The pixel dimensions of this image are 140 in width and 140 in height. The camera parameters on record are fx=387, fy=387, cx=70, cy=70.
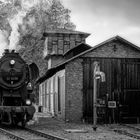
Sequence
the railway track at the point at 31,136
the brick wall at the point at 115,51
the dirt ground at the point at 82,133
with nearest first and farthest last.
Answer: the railway track at the point at 31,136 → the dirt ground at the point at 82,133 → the brick wall at the point at 115,51

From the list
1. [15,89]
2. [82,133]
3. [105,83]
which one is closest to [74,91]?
[105,83]

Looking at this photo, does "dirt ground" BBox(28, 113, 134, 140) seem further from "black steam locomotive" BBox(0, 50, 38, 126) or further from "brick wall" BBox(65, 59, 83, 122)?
"brick wall" BBox(65, 59, 83, 122)

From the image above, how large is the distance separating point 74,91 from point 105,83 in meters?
1.87

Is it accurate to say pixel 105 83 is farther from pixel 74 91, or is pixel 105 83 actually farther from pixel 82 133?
pixel 82 133

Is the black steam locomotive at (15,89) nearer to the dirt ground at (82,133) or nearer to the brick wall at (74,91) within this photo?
the dirt ground at (82,133)

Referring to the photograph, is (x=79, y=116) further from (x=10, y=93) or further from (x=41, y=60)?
(x=41, y=60)

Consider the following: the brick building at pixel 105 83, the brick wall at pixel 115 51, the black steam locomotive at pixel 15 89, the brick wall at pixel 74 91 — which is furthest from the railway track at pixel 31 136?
the brick wall at pixel 115 51

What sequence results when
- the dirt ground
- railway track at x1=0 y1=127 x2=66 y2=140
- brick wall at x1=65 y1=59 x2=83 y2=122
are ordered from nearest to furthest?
1. railway track at x1=0 y1=127 x2=66 y2=140
2. the dirt ground
3. brick wall at x1=65 y1=59 x2=83 y2=122

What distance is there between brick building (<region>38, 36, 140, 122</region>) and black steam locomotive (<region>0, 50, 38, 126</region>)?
418cm

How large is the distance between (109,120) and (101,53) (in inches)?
152

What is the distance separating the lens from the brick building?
21781mm

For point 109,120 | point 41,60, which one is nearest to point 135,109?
point 109,120

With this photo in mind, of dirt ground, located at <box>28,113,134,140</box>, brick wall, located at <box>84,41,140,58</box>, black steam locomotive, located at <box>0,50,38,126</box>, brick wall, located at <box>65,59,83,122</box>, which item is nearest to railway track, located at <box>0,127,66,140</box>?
dirt ground, located at <box>28,113,134,140</box>

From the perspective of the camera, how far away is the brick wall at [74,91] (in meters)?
21.7
